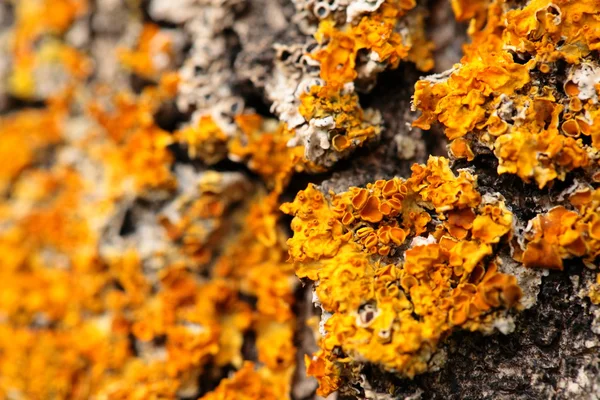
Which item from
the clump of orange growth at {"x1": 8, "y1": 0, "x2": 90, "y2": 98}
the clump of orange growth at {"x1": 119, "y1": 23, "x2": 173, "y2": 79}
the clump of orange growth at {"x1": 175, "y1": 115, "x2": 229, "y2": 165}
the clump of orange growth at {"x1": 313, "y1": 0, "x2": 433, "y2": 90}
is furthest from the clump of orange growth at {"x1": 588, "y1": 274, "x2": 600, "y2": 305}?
the clump of orange growth at {"x1": 8, "y1": 0, "x2": 90, "y2": 98}

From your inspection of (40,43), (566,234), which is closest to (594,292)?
(566,234)

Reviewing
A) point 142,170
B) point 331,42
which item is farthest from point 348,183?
point 142,170

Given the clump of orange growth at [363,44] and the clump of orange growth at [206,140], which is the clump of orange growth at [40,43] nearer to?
the clump of orange growth at [206,140]

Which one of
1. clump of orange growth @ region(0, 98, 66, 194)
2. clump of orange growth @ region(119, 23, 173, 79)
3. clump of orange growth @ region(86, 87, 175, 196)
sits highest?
clump of orange growth @ region(119, 23, 173, 79)

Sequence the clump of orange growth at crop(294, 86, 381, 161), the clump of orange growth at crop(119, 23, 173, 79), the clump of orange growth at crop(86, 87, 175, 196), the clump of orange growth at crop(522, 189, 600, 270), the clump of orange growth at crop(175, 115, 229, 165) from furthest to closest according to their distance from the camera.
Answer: the clump of orange growth at crop(119, 23, 173, 79)
the clump of orange growth at crop(86, 87, 175, 196)
the clump of orange growth at crop(175, 115, 229, 165)
the clump of orange growth at crop(294, 86, 381, 161)
the clump of orange growth at crop(522, 189, 600, 270)

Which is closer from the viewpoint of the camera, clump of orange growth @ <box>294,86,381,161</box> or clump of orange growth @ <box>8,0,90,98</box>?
clump of orange growth @ <box>294,86,381,161</box>

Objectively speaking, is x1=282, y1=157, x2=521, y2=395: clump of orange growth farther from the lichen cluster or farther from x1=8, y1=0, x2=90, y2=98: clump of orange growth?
x1=8, y1=0, x2=90, y2=98: clump of orange growth

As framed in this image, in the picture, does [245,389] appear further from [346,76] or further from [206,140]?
[346,76]

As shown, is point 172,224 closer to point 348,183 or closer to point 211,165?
point 211,165
